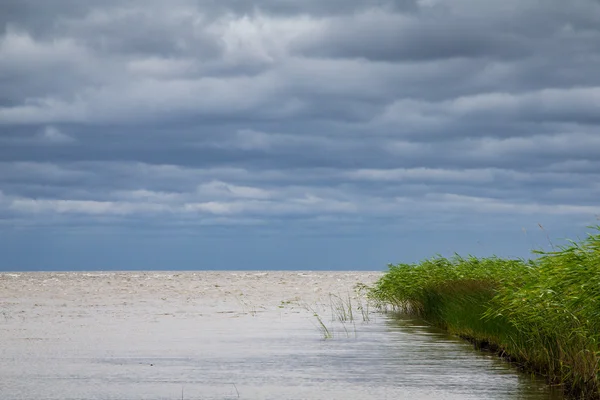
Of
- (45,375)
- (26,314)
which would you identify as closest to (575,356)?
(45,375)

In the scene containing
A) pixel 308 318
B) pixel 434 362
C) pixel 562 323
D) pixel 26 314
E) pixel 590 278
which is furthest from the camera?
pixel 26 314

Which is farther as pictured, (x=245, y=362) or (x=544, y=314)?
(x=245, y=362)

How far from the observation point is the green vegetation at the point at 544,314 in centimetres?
1592

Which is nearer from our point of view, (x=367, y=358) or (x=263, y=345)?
(x=367, y=358)

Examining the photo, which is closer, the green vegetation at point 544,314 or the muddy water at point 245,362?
the green vegetation at point 544,314

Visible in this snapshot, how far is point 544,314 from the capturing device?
59.4ft

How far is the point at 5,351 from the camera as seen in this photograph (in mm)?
25547

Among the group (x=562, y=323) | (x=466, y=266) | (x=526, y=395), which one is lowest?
(x=526, y=395)

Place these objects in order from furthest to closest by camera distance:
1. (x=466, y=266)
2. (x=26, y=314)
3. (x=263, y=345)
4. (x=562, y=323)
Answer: (x=26, y=314) → (x=466, y=266) → (x=263, y=345) → (x=562, y=323)

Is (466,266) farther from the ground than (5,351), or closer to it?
farther from the ground

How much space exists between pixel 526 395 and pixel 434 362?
5.24 metres

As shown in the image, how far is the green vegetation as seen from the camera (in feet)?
52.2

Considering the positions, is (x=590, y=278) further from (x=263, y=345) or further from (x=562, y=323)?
(x=263, y=345)

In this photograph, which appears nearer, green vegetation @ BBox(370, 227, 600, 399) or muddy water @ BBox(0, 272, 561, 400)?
green vegetation @ BBox(370, 227, 600, 399)
